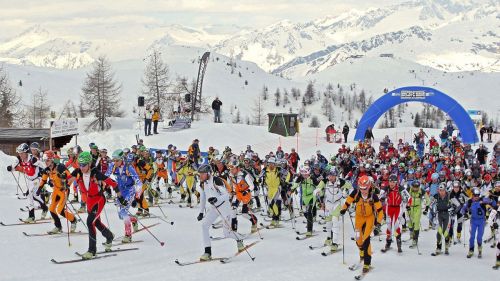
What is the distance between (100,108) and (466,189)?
166 ft

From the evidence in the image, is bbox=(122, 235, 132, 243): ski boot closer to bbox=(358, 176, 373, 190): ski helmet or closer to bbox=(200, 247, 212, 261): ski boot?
bbox=(200, 247, 212, 261): ski boot

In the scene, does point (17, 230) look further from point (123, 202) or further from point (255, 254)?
point (255, 254)

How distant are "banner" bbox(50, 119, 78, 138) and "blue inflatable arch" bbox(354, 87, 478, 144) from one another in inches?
876

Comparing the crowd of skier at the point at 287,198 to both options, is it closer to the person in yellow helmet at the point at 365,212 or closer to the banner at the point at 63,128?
the person in yellow helmet at the point at 365,212

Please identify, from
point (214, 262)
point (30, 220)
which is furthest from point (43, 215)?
point (214, 262)

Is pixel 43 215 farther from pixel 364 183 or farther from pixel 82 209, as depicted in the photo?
pixel 364 183

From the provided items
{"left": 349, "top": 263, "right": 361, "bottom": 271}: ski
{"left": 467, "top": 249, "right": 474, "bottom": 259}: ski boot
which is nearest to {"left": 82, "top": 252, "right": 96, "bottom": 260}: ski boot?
{"left": 349, "top": 263, "right": 361, "bottom": 271}: ski

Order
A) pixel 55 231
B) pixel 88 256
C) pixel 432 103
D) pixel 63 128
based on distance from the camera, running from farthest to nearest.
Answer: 1. pixel 432 103
2. pixel 63 128
3. pixel 55 231
4. pixel 88 256

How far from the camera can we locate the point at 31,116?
342 ft

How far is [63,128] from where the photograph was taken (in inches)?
1261

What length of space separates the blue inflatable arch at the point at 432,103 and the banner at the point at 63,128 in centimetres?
2225

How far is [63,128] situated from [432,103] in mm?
25679

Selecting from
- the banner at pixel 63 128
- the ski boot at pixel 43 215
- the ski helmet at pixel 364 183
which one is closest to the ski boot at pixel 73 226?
the ski boot at pixel 43 215

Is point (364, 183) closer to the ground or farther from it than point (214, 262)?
farther from it
